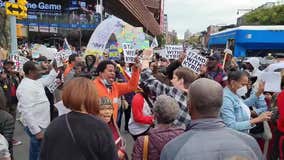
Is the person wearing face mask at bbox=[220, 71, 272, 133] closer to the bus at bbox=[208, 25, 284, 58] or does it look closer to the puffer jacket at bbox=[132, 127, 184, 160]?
the puffer jacket at bbox=[132, 127, 184, 160]

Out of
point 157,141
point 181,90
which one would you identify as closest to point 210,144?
point 157,141

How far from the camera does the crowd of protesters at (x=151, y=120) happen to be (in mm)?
2328

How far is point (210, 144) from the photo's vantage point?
2.25m

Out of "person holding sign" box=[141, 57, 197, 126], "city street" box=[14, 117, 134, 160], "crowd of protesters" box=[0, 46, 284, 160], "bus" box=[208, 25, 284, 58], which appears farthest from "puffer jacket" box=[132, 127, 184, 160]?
"bus" box=[208, 25, 284, 58]

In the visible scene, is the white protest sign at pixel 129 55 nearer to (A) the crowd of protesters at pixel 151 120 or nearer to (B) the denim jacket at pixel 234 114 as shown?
(A) the crowd of protesters at pixel 151 120

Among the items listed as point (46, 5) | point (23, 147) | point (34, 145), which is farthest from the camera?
point (46, 5)

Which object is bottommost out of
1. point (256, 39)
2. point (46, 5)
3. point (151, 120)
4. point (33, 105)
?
point (151, 120)

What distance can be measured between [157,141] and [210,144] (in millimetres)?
1081

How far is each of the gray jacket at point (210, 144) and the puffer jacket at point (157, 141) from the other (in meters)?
0.88

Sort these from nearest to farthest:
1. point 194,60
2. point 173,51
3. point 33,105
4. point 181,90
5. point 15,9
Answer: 1. point 181,90
2. point 33,105
3. point 194,60
4. point 173,51
5. point 15,9

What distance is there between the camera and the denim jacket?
407cm

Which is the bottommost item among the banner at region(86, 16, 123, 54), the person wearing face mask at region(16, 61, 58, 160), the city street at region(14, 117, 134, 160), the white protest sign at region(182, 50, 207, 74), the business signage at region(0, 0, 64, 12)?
the city street at region(14, 117, 134, 160)

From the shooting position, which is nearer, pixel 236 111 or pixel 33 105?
pixel 236 111

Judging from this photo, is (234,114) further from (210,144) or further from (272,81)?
(210,144)
